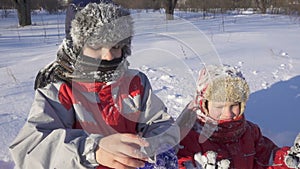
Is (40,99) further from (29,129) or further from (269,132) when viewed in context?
(269,132)

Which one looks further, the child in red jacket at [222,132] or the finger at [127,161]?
the child in red jacket at [222,132]

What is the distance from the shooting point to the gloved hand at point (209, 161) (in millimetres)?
1539

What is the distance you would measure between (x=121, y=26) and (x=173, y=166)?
0.48 metres

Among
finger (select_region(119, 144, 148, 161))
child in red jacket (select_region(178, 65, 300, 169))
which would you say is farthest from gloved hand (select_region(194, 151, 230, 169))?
finger (select_region(119, 144, 148, 161))

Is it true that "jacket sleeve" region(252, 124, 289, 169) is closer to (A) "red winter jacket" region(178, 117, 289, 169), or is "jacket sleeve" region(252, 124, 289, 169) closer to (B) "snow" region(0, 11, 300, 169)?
(A) "red winter jacket" region(178, 117, 289, 169)

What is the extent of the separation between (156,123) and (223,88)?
450 millimetres

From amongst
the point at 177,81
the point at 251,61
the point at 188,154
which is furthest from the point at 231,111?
the point at 251,61

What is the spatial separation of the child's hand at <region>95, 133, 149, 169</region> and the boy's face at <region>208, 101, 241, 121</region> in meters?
0.78

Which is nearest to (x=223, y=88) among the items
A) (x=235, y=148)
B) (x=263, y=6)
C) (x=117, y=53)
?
(x=235, y=148)

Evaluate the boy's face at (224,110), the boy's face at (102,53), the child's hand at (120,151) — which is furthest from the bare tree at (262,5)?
the child's hand at (120,151)

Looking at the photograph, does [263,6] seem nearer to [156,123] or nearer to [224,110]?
[224,110]

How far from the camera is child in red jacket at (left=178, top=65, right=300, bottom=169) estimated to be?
5.09 feet

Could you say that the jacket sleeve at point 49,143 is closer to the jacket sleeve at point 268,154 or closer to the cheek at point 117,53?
the cheek at point 117,53

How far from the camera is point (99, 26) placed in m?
1.16
